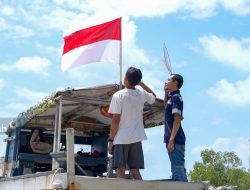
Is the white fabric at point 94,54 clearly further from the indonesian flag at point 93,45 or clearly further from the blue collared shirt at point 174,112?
the blue collared shirt at point 174,112

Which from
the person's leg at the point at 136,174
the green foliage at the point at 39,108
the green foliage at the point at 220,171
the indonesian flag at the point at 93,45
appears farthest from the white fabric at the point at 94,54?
the green foliage at the point at 220,171

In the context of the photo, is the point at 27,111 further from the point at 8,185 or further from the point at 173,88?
the point at 173,88

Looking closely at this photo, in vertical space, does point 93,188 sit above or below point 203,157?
below

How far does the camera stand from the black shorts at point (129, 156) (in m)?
6.33

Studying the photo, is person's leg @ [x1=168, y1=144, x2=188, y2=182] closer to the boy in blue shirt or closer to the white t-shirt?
the boy in blue shirt

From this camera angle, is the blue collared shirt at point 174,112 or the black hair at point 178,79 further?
the black hair at point 178,79

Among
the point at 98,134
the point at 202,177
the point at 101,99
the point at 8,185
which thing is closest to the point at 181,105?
the point at 101,99

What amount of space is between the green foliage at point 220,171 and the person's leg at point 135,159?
111 feet

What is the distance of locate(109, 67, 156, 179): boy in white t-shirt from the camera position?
20.8 ft

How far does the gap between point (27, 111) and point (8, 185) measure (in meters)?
1.75

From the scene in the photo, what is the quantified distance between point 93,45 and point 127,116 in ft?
6.47

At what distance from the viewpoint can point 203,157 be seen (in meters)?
42.4

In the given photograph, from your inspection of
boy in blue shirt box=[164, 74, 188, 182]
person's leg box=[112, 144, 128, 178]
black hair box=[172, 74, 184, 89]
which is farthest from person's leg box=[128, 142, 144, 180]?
black hair box=[172, 74, 184, 89]

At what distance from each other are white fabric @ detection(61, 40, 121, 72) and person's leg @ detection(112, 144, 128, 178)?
5.91ft
